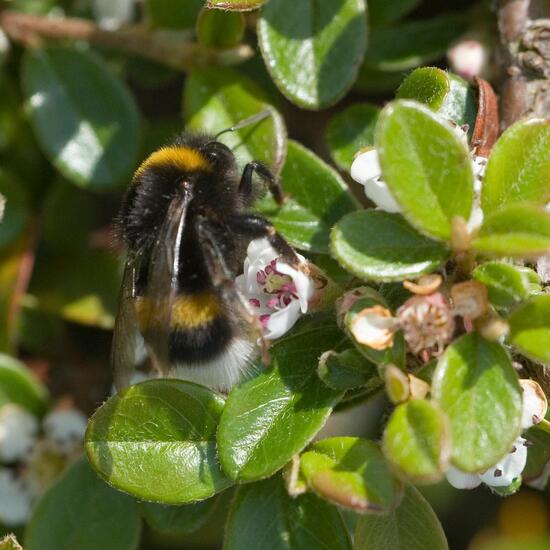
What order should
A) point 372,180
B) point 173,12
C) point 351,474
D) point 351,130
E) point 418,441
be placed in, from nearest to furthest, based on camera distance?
point 418,441 < point 351,474 < point 372,180 < point 351,130 < point 173,12

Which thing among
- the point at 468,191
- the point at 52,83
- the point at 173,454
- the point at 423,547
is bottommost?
the point at 423,547

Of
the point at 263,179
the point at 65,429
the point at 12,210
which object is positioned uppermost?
the point at 263,179

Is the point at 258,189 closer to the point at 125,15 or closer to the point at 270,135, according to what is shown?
the point at 270,135

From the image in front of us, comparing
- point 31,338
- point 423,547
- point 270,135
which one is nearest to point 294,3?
point 270,135

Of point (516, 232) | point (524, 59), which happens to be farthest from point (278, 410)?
point (524, 59)

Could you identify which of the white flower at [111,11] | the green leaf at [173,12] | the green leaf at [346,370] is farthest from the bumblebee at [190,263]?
the white flower at [111,11]

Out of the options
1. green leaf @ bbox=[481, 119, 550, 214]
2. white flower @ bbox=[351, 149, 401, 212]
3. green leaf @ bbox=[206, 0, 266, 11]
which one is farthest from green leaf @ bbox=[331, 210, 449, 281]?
green leaf @ bbox=[206, 0, 266, 11]

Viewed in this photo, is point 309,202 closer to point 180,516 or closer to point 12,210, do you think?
point 180,516
